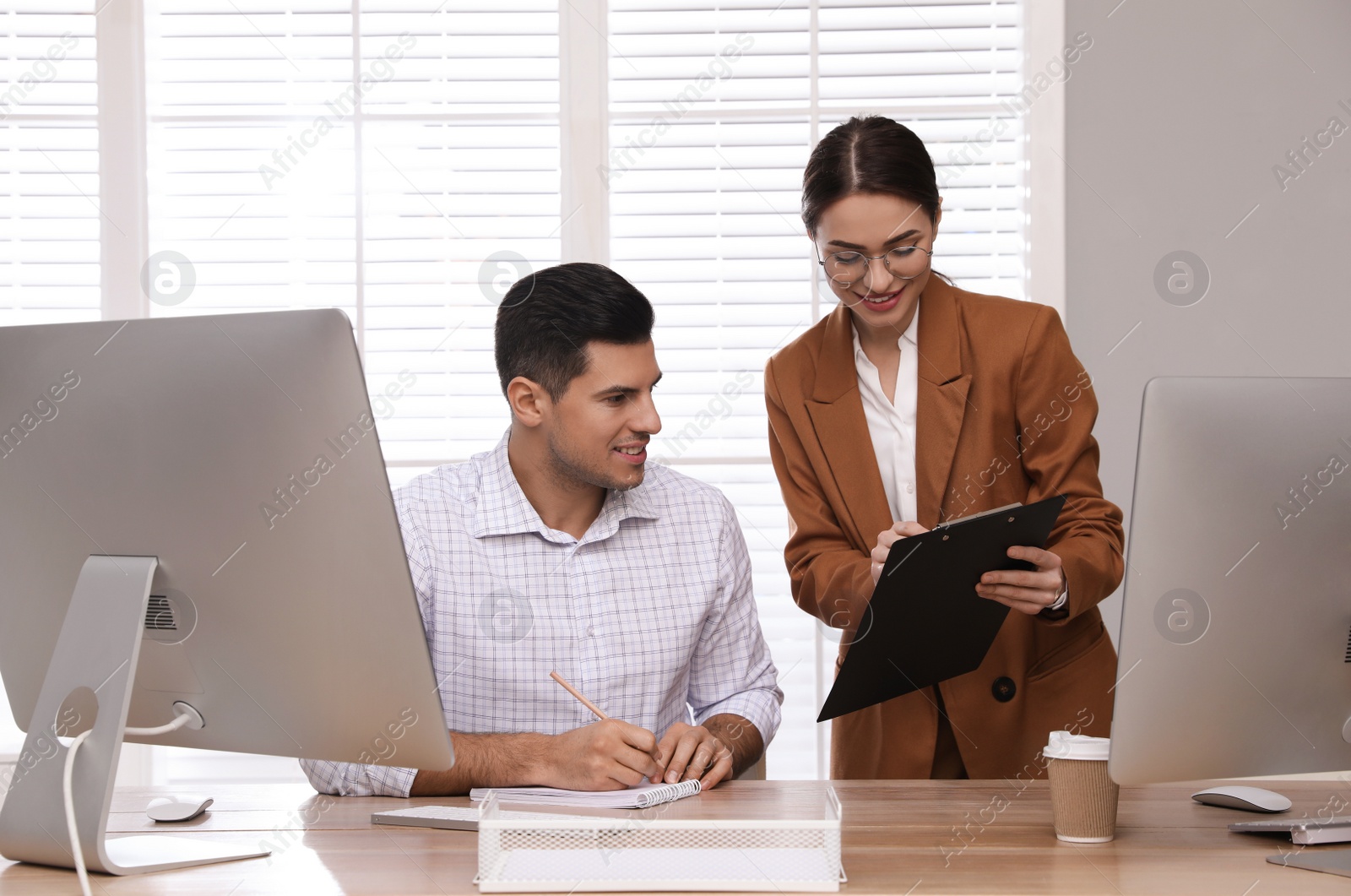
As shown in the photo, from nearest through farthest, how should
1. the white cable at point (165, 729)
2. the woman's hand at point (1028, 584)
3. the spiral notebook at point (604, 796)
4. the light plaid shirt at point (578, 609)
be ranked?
the white cable at point (165, 729)
the spiral notebook at point (604, 796)
the woman's hand at point (1028, 584)
the light plaid shirt at point (578, 609)

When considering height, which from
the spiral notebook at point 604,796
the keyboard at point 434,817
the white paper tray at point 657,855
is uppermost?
the white paper tray at point 657,855

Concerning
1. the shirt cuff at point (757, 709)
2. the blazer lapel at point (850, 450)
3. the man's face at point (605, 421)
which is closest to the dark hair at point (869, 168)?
the blazer lapel at point (850, 450)

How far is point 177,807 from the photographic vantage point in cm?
133

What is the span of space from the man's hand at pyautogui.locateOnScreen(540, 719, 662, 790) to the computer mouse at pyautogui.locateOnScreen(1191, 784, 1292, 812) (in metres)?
0.69

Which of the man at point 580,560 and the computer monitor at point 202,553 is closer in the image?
the computer monitor at point 202,553

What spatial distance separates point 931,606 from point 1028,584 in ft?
0.50

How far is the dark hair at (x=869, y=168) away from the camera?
173 cm

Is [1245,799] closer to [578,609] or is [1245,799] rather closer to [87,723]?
[578,609]

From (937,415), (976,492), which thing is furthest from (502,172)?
(976,492)

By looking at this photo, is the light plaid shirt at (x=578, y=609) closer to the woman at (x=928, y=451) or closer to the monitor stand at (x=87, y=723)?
the woman at (x=928, y=451)

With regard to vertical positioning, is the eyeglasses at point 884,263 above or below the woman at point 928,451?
above

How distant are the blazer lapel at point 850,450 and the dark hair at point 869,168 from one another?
0.28 m

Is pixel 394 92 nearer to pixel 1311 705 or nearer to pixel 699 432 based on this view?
pixel 699 432

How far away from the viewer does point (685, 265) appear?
2891 millimetres
